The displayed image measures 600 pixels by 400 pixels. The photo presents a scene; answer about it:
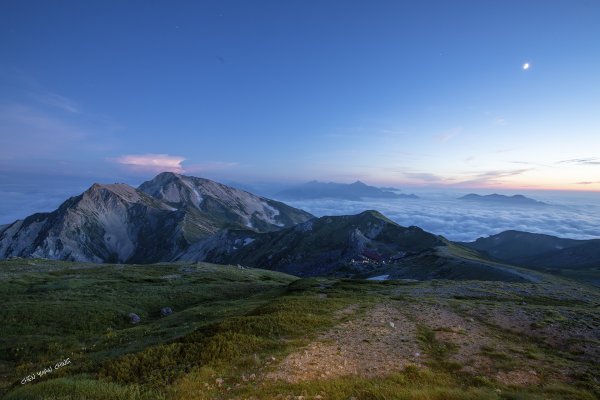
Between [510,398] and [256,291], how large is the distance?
52.4 metres

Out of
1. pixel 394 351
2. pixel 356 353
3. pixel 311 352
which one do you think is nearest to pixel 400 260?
pixel 394 351

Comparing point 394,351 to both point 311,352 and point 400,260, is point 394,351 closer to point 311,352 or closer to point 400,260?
point 311,352

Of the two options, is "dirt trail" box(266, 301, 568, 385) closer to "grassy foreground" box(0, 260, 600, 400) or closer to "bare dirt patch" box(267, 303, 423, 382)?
"bare dirt patch" box(267, 303, 423, 382)

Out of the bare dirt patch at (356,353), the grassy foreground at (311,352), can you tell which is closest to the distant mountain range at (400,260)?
the grassy foreground at (311,352)

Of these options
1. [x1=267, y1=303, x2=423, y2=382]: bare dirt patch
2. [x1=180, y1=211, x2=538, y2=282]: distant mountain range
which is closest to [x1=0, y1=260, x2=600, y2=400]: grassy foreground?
[x1=267, y1=303, x2=423, y2=382]: bare dirt patch

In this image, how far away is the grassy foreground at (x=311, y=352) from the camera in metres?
15.2

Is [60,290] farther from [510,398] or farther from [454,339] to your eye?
[510,398]

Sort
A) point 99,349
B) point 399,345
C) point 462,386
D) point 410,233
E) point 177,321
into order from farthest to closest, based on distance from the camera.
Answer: point 410,233
point 177,321
point 99,349
point 399,345
point 462,386

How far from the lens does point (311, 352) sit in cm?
1970

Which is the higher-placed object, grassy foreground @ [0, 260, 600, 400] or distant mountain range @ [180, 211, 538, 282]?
grassy foreground @ [0, 260, 600, 400]

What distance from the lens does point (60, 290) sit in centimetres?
5353

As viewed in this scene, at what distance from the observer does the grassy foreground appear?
1517 centimetres

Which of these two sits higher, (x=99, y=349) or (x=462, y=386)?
(x=462, y=386)

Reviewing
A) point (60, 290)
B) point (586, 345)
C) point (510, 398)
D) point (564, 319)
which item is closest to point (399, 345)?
point (510, 398)
